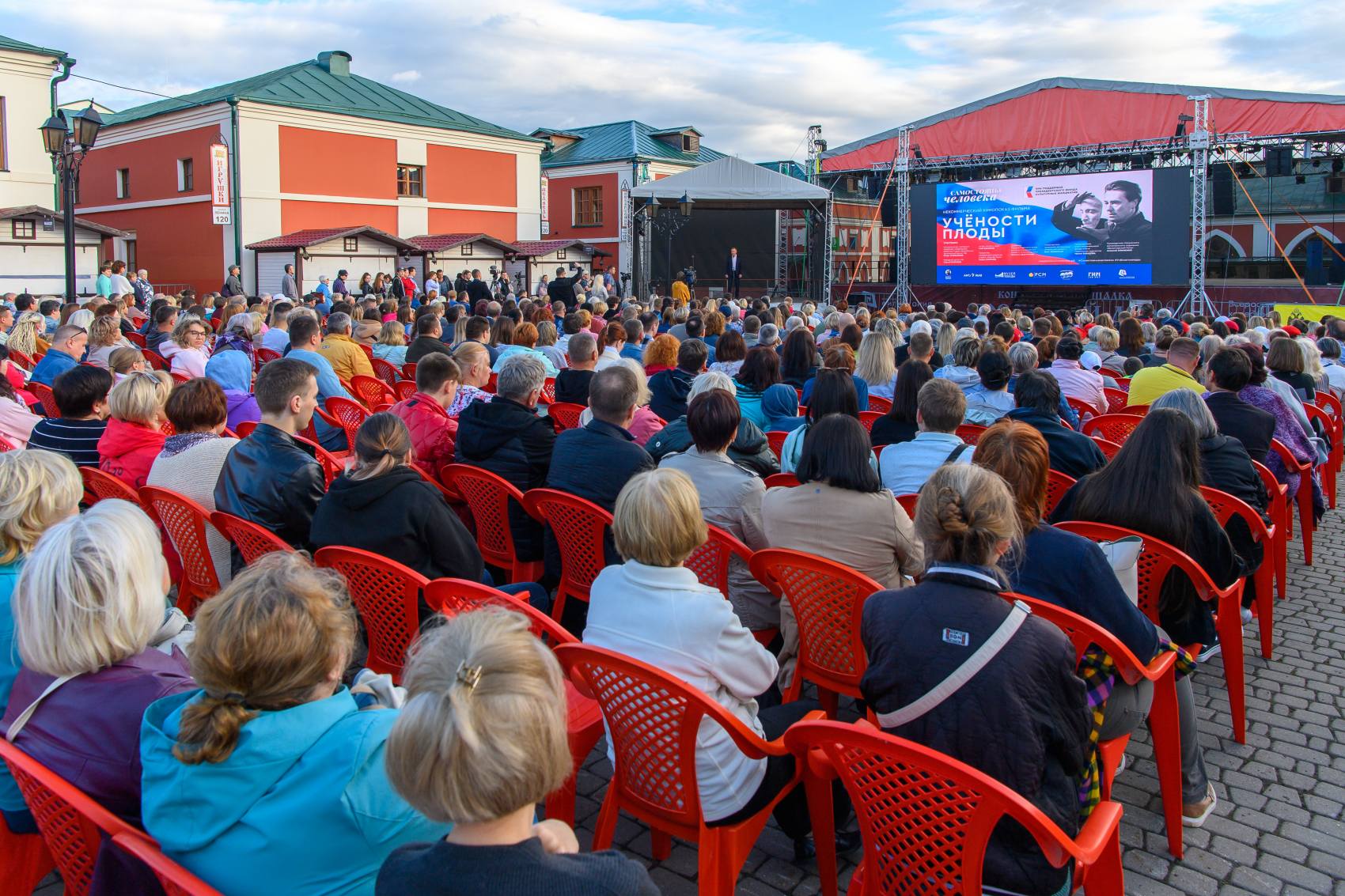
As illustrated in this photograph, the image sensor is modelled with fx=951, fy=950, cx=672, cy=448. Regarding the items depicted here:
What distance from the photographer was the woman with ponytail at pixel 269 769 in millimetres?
1546

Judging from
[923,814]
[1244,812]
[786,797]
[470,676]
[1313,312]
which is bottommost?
[1244,812]

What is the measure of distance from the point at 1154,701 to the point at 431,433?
10.6ft

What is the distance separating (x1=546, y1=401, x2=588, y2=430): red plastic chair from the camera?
19.0 feet

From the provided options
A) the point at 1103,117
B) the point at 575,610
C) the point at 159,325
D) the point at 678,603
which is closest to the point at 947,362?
the point at 575,610

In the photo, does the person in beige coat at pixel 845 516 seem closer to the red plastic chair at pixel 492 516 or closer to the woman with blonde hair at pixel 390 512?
the woman with blonde hair at pixel 390 512

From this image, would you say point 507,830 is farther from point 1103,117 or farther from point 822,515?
point 1103,117

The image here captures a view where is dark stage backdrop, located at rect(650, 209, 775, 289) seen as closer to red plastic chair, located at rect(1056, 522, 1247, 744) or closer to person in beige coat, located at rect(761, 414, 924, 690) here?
red plastic chair, located at rect(1056, 522, 1247, 744)

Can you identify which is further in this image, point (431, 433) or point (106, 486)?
point (431, 433)

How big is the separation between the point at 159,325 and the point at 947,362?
7.04 metres

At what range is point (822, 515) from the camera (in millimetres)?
3086

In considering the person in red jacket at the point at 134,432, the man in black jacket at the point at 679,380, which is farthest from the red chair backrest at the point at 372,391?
the person in red jacket at the point at 134,432

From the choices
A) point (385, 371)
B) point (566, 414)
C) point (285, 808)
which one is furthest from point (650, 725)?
point (385, 371)

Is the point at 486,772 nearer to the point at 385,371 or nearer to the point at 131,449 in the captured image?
the point at 131,449

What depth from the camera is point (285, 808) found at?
1.54 metres
